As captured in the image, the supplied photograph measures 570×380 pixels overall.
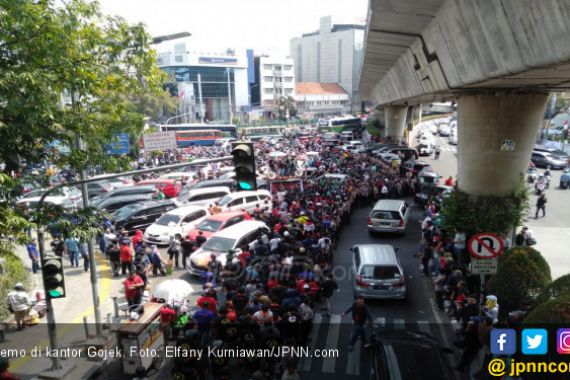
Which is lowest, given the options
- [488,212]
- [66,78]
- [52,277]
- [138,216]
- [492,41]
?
[138,216]

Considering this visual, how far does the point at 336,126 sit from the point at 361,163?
4174 cm

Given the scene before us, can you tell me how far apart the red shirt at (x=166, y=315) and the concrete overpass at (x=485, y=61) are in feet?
27.9

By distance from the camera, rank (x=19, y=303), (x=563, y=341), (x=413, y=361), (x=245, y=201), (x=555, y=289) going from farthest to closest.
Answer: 1. (x=245, y=201)
2. (x=19, y=303)
3. (x=555, y=289)
4. (x=413, y=361)
5. (x=563, y=341)

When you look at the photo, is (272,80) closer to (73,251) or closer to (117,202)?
(117,202)

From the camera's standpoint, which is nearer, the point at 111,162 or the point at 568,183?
the point at 111,162

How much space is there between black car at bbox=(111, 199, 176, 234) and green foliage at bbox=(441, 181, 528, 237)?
1351 centimetres

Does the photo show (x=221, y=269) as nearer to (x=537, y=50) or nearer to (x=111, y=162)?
(x=111, y=162)

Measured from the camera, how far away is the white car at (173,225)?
1850 cm

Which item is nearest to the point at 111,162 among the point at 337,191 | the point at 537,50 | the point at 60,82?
the point at 60,82

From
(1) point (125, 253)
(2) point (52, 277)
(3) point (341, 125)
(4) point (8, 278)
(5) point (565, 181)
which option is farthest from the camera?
(3) point (341, 125)

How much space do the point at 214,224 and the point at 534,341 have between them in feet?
42.7

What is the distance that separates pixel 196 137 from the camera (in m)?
61.0

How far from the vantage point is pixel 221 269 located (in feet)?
45.4

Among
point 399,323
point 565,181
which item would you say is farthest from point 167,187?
point 565,181
